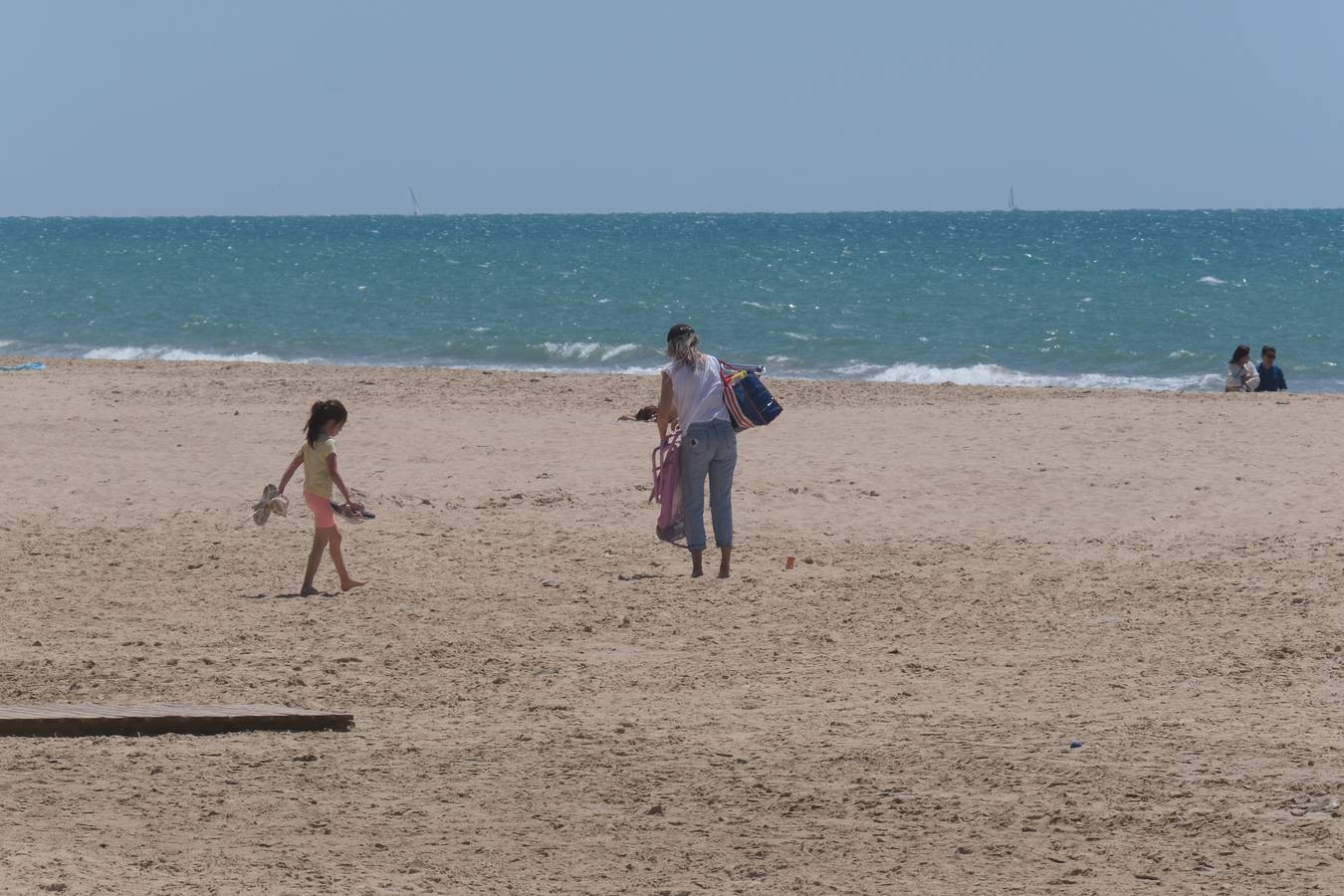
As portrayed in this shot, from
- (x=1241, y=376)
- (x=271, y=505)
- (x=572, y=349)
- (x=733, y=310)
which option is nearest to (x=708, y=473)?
(x=271, y=505)

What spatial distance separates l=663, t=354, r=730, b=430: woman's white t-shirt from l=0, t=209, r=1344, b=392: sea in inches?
586

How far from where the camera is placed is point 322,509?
8.91m

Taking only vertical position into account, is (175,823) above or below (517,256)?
A: below

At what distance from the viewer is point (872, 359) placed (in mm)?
26750

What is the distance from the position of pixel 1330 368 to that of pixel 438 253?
4387 cm

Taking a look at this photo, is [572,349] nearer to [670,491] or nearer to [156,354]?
[156,354]

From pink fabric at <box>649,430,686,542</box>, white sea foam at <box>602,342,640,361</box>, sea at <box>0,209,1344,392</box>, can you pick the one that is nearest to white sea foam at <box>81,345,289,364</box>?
sea at <box>0,209,1344,392</box>

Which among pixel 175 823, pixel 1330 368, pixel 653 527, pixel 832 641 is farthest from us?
pixel 1330 368

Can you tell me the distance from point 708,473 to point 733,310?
27.4 meters

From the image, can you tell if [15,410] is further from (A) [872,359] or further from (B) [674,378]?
(A) [872,359]

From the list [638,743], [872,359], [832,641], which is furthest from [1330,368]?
[638,743]

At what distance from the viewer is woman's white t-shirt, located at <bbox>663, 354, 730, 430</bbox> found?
29.3 feet

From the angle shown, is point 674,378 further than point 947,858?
Yes

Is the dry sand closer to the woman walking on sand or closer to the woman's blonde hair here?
the woman walking on sand
